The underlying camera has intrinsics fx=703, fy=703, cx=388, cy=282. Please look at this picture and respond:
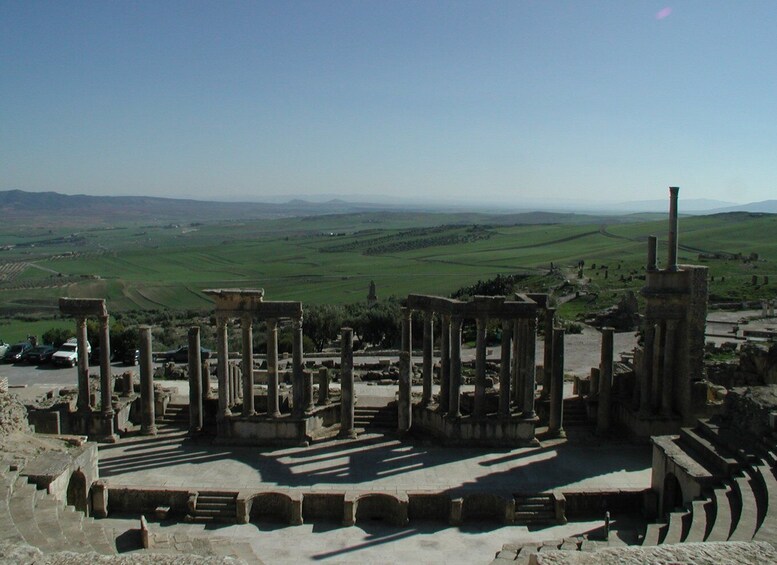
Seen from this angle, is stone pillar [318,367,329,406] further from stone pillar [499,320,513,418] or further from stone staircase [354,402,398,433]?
stone pillar [499,320,513,418]

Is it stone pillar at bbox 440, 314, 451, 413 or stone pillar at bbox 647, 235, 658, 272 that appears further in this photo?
stone pillar at bbox 440, 314, 451, 413

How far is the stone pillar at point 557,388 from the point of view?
2730cm

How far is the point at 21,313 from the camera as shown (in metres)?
83.9

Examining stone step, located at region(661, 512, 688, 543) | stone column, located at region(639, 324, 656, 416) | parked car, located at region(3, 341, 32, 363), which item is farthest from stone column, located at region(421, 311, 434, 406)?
parked car, located at region(3, 341, 32, 363)

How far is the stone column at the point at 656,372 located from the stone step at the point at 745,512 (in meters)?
7.90

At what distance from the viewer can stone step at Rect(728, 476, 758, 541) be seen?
1600 centimetres

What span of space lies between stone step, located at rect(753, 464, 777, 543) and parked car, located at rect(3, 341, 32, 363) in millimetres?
43756

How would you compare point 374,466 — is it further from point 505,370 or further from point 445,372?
point 505,370

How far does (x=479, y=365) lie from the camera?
26.8 metres

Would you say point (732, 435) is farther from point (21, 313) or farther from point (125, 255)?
point (125, 255)

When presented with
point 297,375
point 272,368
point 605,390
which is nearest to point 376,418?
point 297,375

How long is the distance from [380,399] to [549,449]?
813cm

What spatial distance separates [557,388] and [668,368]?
427cm

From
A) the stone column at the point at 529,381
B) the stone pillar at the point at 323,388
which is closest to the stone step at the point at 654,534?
the stone column at the point at 529,381
